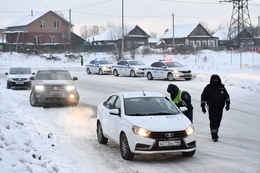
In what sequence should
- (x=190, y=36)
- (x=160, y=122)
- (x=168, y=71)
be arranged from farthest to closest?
(x=190, y=36)
(x=168, y=71)
(x=160, y=122)

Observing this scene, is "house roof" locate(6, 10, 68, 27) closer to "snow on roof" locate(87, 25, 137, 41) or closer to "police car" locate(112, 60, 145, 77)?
"snow on roof" locate(87, 25, 137, 41)

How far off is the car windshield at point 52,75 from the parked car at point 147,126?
875cm

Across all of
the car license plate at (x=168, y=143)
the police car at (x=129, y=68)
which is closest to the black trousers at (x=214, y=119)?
the car license plate at (x=168, y=143)

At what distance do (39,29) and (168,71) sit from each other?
58936 millimetres

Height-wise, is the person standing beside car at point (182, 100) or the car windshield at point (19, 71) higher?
the car windshield at point (19, 71)

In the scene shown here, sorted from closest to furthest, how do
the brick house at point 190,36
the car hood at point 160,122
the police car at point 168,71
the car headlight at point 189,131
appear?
the car hood at point 160,122
the car headlight at point 189,131
the police car at point 168,71
the brick house at point 190,36

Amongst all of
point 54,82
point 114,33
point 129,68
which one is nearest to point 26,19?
point 114,33

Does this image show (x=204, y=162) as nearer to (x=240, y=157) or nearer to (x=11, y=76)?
(x=240, y=157)

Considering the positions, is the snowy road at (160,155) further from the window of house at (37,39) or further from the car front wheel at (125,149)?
the window of house at (37,39)

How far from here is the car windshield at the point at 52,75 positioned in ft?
61.4

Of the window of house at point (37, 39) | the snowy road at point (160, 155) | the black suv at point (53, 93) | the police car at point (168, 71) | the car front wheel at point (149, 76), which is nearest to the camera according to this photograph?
the snowy road at point (160, 155)

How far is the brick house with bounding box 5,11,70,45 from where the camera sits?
8556 centimetres

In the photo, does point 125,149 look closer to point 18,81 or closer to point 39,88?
point 39,88

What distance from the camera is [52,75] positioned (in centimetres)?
1892
